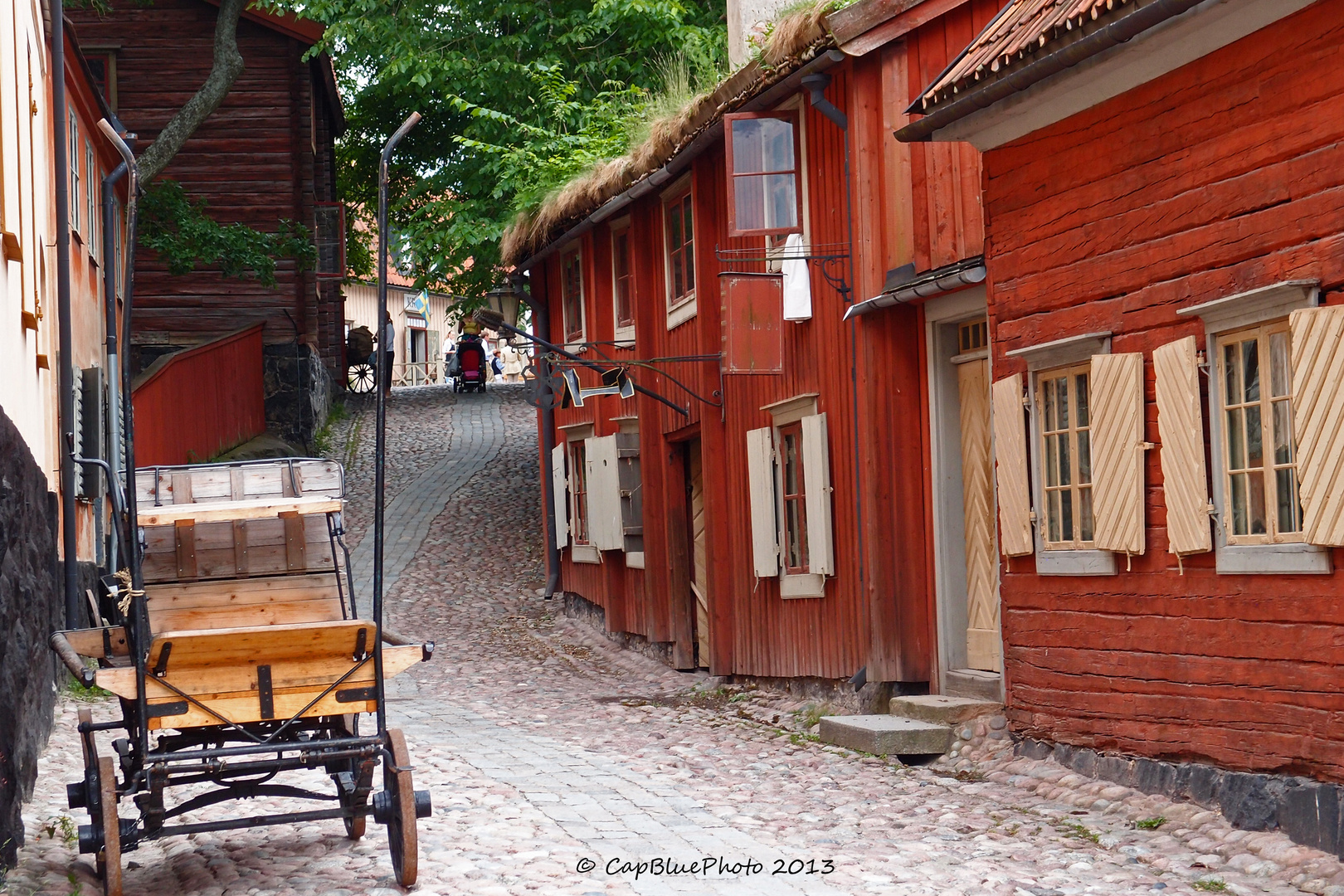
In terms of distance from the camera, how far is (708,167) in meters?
14.4

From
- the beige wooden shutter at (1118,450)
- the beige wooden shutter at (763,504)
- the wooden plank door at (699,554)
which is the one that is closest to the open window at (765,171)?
the beige wooden shutter at (763,504)

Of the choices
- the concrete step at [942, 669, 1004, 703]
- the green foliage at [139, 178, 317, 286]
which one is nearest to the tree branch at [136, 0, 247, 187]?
the green foliage at [139, 178, 317, 286]

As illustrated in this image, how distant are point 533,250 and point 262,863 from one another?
1407cm

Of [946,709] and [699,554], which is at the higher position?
[699,554]

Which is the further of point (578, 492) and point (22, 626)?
point (578, 492)

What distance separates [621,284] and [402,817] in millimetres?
12021

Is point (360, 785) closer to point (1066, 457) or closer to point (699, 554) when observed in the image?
point (1066, 457)

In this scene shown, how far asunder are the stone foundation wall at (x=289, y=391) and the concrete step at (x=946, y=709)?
758 inches

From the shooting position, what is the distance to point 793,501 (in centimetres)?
1300

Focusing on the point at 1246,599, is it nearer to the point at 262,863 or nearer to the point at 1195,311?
the point at 1195,311

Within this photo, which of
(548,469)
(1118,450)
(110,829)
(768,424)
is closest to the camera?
(110,829)

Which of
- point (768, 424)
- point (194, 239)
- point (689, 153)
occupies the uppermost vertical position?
point (194, 239)

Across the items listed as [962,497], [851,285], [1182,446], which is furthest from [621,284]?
[1182,446]

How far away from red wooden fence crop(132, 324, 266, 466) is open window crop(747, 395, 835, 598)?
8245 millimetres
